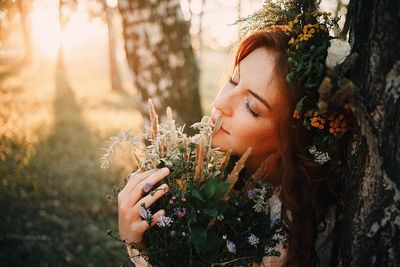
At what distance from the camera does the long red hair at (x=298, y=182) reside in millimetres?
1857

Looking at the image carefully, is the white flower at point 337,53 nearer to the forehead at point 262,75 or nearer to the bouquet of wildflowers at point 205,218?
the forehead at point 262,75

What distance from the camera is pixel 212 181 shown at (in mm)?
1751

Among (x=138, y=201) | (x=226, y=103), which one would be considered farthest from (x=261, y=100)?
(x=138, y=201)

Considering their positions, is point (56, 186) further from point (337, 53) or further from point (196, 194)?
point (337, 53)

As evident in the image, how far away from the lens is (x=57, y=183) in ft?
21.1

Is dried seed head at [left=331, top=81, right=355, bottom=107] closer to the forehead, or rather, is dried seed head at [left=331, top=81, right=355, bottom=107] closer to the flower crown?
the flower crown

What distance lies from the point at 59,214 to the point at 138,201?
4.00 meters

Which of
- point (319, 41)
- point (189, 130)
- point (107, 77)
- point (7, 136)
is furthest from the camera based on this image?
point (107, 77)

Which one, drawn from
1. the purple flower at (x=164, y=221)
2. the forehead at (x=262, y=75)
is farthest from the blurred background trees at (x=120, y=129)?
the purple flower at (x=164, y=221)

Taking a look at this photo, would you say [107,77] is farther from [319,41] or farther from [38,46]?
[319,41]

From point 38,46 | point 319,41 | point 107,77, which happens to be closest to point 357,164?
point 319,41

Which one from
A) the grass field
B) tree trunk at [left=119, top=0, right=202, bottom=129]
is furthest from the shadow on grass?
tree trunk at [left=119, top=0, right=202, bottom=129]

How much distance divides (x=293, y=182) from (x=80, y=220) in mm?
4261

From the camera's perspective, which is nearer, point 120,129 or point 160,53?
point 160,53
